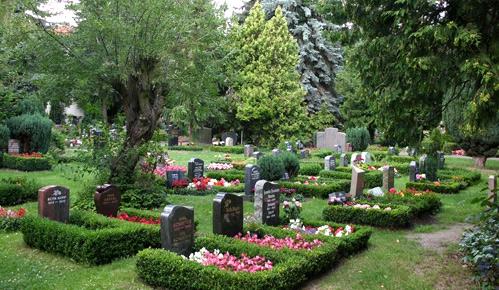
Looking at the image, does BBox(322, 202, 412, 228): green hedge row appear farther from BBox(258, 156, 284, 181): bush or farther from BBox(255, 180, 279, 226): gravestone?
BBox(258, 156, 284, 181): bush

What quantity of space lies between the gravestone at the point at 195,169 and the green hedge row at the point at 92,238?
786cm

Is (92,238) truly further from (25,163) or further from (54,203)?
(25,163)

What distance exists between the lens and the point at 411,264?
8.78 meters

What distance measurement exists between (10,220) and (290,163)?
10.3m

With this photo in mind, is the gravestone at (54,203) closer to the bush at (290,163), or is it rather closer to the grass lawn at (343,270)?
the grass lawn at (343,270)

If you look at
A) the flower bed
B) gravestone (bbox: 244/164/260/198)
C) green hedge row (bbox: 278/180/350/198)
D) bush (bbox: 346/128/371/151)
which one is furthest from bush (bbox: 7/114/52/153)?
bush (bbox: 346/128/371/151)

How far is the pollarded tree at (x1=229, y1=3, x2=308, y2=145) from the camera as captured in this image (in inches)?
1355

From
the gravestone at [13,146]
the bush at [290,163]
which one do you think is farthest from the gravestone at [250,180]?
the gravestone at [13,146]

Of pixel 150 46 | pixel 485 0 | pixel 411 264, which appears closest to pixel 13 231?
pixel 150 46

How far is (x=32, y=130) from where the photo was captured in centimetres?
2169

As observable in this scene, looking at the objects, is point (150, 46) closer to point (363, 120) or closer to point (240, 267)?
point (240, 267)

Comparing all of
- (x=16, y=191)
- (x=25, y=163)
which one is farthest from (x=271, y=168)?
(x=25, y=163)

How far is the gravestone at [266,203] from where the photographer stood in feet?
34.8

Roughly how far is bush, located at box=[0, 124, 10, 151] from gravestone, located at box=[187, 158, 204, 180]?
903 cm
